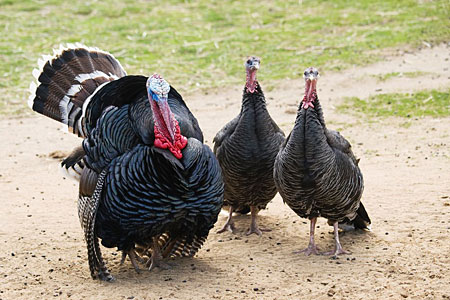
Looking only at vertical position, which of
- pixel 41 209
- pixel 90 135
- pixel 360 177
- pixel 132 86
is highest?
pixel 132 86

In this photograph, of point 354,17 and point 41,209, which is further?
point 354,17

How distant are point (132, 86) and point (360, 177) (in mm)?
2078

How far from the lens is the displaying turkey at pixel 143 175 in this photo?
17.1 feet

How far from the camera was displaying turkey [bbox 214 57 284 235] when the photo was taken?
625 cm

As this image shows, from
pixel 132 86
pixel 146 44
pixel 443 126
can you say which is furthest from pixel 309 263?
pixel 146 44

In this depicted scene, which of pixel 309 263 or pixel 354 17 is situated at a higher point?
pixel 354 17

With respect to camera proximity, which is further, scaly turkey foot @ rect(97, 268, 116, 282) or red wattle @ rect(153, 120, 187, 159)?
scaly turkey foot @ rect(97, 268, 116, 282)

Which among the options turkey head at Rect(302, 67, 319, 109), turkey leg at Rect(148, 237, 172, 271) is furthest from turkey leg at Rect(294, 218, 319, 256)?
turkey leg at Rect(148, 237, 172, 271)

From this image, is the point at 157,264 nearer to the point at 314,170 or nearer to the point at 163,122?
the point at 163,122

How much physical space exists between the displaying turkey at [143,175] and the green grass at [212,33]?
19.3 ft

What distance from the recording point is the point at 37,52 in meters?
13.4

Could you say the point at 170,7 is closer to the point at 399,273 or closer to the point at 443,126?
the point at 443,126

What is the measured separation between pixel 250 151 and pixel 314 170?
81 centimetres

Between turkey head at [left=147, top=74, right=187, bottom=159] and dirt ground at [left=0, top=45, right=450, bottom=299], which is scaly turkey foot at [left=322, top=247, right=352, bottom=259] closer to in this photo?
dirt ground at [left=0, top=45, right=450, bottom=299]
